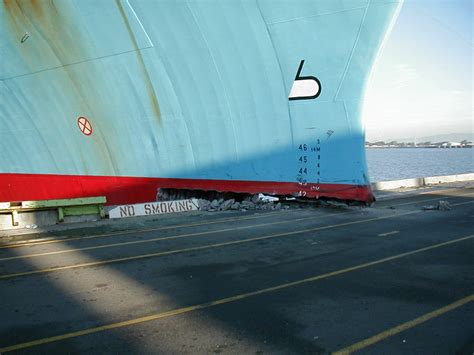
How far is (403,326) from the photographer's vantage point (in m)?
4.38

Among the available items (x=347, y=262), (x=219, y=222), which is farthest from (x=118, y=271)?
(x=219, y=222)

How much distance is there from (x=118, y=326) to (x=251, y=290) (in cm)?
180

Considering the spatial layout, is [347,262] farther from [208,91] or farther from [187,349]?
[208,91]

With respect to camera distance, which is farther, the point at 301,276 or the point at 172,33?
the point at 172,33

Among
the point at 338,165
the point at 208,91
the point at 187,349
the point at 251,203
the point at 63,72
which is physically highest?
the point at 63,72

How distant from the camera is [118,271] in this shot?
655cm

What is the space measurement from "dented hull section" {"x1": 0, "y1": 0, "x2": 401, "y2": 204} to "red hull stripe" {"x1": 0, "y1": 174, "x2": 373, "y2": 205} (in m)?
0.04

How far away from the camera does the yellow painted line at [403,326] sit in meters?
3.92

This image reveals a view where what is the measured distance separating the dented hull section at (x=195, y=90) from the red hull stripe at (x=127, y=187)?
4cm

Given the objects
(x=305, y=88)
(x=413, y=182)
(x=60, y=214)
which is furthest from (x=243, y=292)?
(x=413, y=182)

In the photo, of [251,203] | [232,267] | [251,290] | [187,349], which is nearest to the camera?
[187,349]

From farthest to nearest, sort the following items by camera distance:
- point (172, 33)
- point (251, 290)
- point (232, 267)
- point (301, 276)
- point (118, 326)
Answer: point (172, 33), point (232, 267), point (301, 276), point (251, 290), point (118, 326)

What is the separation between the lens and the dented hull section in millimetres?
10070

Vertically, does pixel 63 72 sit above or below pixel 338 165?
above
